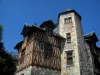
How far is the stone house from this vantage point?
15.9 metres

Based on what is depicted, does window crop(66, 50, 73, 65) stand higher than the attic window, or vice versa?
the attic window

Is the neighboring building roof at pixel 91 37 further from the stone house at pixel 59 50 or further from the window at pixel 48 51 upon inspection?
the window at pixel 48 51

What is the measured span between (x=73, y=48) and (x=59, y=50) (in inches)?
67.1

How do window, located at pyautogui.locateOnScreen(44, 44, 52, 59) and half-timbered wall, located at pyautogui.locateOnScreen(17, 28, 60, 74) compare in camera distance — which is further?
window, located at pyautogui.locateOnScreen(44, 44, 52, 59)

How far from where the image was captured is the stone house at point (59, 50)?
52.1 feet

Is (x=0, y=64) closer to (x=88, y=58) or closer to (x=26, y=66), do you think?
(x=26, y=66)

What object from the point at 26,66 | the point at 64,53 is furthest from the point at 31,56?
the point at 64,53

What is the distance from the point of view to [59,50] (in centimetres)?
1816

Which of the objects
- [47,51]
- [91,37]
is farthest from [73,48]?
[91,37]

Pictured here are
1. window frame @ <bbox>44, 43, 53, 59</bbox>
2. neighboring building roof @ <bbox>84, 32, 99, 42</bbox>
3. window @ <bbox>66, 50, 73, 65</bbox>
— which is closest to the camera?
window frame @ <bbox>44, 43, 53, 59</bbox>

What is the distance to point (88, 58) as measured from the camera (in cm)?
1856

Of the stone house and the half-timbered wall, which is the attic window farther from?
the half-timbered wall

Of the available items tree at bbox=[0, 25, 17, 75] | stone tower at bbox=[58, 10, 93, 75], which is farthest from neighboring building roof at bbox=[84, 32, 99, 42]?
tree at bbox=[0, 25, 17, 75]

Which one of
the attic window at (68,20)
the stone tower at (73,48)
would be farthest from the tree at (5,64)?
the attic window at (68,20)
